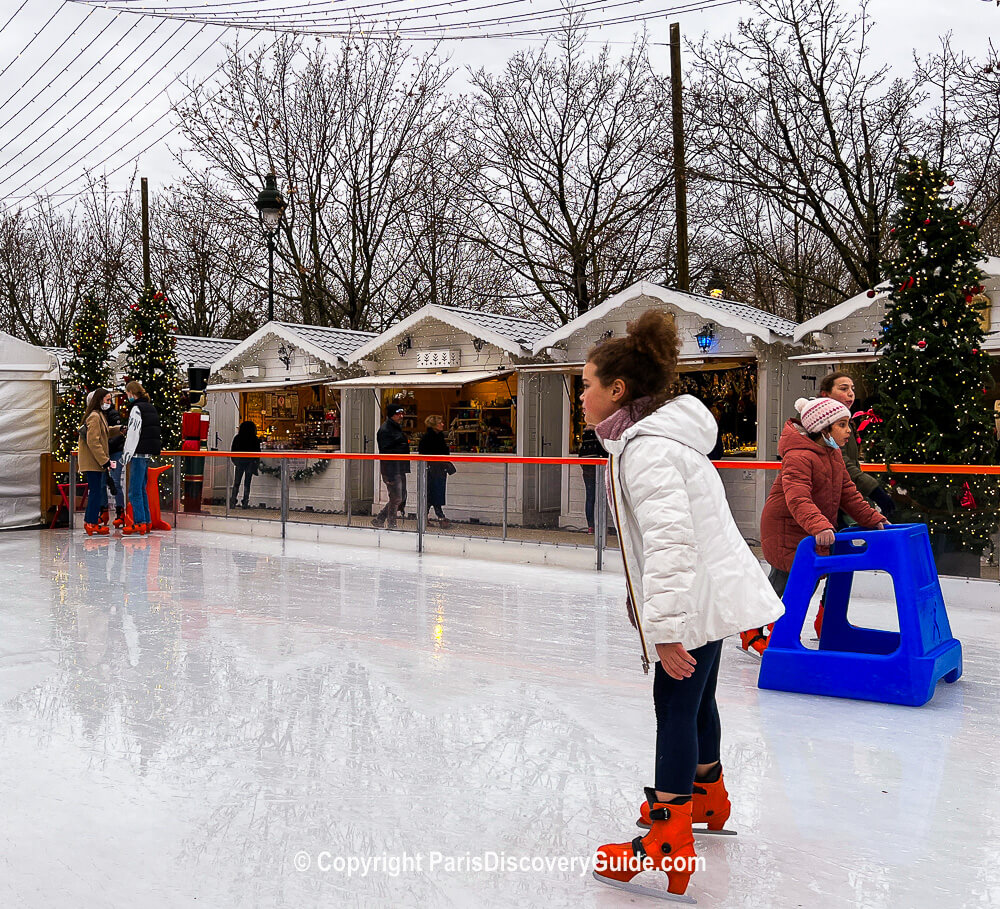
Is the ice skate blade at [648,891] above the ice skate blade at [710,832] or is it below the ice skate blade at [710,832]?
below

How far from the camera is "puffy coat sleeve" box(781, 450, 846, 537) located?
4883 millimetres

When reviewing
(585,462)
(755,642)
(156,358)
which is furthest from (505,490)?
(156,358)

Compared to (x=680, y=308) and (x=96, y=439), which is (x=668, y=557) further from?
(x=680, y=308)

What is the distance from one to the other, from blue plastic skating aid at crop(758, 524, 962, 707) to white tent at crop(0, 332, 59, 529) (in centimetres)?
1102

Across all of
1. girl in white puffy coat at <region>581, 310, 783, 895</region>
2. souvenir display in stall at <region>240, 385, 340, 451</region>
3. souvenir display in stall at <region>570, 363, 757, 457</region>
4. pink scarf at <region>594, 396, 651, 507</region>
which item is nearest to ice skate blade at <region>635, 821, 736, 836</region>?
girl in white puffy coat at <region>581, 310, 783, 895</region>

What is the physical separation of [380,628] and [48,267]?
29347 mm

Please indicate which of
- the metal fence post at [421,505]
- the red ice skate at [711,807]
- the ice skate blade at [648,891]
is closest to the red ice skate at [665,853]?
the ice skate blade at [648,891]

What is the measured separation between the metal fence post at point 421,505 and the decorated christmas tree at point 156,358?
770cm

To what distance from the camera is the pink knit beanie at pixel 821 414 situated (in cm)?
511

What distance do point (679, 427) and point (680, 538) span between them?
30cm

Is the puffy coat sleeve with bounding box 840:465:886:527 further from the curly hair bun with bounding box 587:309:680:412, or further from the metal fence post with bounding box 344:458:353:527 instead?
the metal fence post with bounding box 344:458:353:527

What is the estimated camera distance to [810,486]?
5.11m

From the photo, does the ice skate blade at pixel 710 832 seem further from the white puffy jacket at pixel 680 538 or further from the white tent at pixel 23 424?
the white tent at pixel 23 424

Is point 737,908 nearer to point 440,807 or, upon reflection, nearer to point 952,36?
point 440,807
